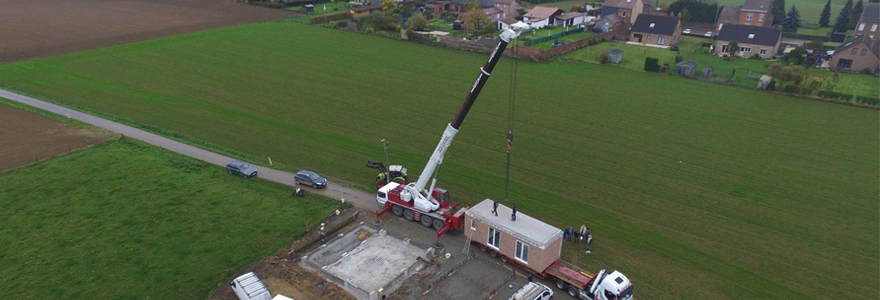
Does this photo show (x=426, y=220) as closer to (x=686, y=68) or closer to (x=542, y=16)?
(x=686, y=68)

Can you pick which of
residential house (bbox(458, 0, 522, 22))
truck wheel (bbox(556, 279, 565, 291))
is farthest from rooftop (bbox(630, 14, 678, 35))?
truck wheel (bbox(556, 279, 565, 291))

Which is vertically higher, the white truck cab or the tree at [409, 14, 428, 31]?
the tree at [409, 14, 428, 31]

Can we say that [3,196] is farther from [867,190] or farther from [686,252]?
[867,190]

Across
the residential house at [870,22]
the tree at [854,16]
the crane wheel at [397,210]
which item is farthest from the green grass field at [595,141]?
the tree at [854,16]

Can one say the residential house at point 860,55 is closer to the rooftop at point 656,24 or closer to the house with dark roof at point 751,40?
the house with dark roof at point 751,40

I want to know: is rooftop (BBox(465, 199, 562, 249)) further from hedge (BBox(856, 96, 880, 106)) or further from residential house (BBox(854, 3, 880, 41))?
residential house (BBox(854, 3, 880, 41))

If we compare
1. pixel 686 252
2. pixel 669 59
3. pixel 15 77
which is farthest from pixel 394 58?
pixel 686 252
